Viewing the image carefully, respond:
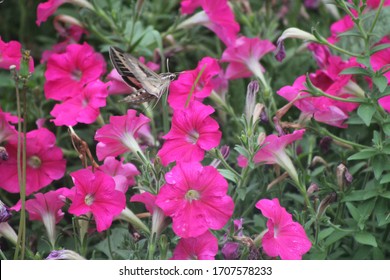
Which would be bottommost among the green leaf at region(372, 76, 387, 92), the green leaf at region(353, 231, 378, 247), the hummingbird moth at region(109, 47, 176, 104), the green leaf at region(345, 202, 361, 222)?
the green leaf at region(353, 231, 378, 247)

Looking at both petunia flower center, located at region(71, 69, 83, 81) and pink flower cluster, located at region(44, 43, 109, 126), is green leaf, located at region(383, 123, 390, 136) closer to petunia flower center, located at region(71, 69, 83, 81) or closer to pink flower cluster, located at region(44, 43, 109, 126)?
pink flower cluster, located at region(44, 43, 109, 126)

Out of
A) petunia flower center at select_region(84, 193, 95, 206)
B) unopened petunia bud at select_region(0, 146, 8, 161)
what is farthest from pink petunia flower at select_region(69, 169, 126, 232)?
unopened petunia bud at select_region(0, 146, 8, 161)

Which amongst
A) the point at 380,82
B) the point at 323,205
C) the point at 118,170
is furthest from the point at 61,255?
the point at 380,82

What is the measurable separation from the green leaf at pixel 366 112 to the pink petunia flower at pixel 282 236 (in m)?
0.29

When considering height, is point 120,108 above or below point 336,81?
below

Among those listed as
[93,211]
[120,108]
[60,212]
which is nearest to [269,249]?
[93,211]

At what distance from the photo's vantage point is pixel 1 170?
64.6 inches

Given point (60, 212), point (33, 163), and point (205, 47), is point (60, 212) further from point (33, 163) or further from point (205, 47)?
point (205, 47)

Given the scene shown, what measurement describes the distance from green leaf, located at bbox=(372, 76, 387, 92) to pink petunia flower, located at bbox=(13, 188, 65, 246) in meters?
0.78

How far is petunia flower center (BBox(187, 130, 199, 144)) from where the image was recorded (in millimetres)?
1518

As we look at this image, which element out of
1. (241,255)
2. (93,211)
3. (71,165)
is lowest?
(71,165)

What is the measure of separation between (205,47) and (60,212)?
0.90m

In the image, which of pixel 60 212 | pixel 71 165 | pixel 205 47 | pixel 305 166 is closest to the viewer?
pixel 60 212
